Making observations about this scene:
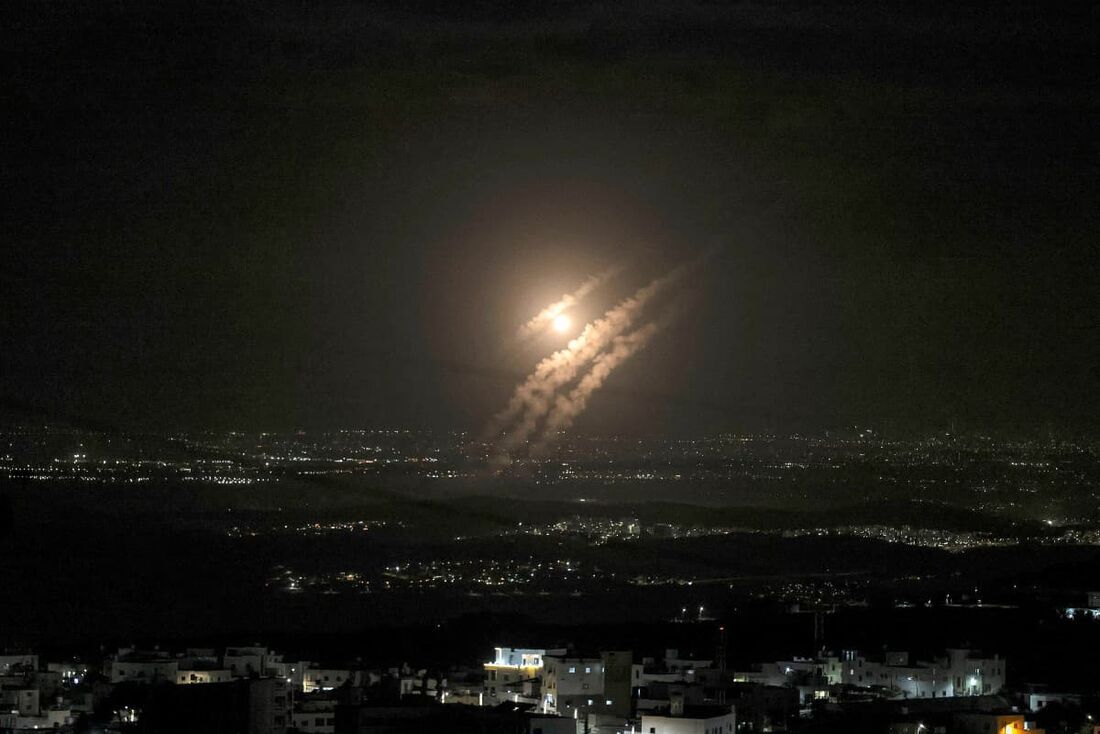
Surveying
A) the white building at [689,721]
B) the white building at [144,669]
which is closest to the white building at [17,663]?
the white building at [144,669]

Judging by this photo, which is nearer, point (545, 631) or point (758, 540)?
point (545, 631)

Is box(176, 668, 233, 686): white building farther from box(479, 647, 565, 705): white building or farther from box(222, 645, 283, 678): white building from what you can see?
box(479, 647, 565, 705): white building

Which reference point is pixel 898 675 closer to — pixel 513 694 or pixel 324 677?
pixel 513 694

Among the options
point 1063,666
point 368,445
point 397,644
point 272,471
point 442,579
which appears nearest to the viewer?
point 1063,666

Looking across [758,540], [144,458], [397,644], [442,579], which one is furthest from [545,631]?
[758,540]

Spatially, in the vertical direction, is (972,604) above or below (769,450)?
below

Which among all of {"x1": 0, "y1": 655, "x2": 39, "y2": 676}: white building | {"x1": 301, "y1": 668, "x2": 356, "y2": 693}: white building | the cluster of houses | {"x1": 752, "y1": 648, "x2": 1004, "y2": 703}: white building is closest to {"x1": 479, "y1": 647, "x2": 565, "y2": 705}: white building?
the cluster of houses

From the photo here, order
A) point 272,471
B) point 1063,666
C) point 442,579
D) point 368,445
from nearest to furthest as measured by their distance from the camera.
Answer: point 1063,666 < point 272,471 < point 368,445 < point 442,579

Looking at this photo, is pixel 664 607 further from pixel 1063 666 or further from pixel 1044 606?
pixel 1063 666

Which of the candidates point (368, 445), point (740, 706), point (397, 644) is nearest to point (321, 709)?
point (740, 706)
